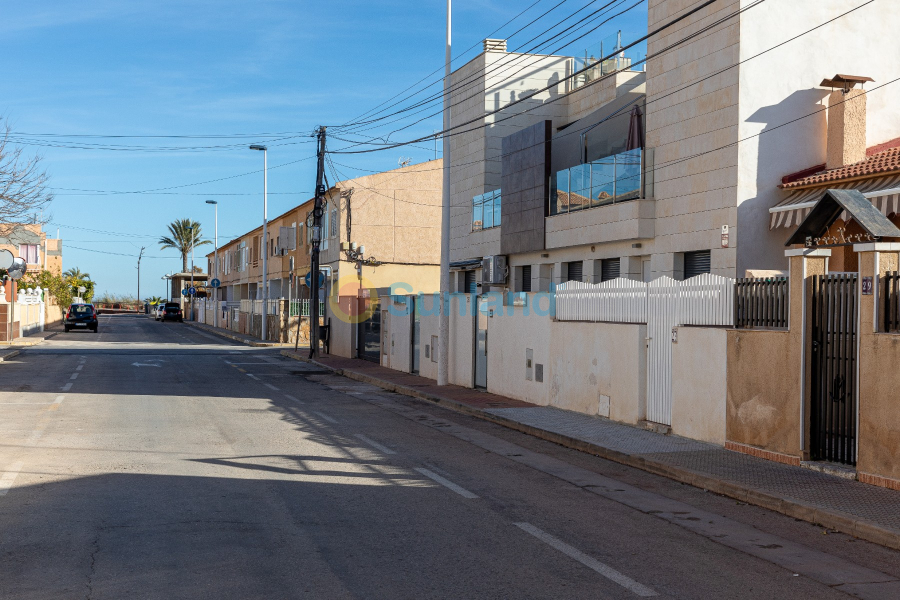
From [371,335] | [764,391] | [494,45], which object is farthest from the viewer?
[371,335]

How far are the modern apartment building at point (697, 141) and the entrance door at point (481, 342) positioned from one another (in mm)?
4077

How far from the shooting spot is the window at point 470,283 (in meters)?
32.9

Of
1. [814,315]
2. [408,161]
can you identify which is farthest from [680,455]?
[408,161]

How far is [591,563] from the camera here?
645 centimetres

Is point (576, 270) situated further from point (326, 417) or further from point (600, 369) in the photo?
point (326, 417)

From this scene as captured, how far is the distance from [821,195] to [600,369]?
4963mm

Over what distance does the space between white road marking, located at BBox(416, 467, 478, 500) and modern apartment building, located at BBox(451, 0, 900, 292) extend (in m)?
8.88

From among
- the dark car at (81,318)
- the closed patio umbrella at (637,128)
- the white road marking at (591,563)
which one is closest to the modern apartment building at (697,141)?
the closed patio umbrella at (637,128)

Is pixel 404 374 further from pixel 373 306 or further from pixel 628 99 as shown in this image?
pixel 628 99

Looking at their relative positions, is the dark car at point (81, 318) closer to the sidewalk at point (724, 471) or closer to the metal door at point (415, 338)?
the metal door at point (415, 338)

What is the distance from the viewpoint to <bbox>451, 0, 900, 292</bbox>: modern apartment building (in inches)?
716

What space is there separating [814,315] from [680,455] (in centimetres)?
248

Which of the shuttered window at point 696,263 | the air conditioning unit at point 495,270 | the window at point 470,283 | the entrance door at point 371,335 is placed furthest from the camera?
the window at point 470,283

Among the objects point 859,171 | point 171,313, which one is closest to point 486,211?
point 859,171
